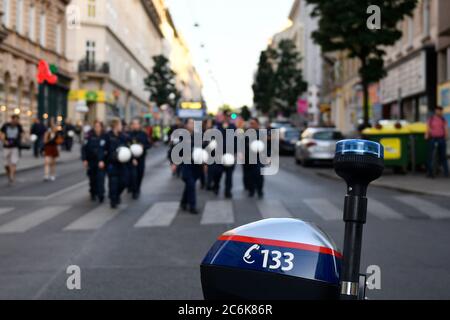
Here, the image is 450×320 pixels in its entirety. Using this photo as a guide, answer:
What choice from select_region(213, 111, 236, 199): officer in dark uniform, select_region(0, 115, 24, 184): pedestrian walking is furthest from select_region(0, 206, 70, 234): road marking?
select_region(0, 115, 24, 184): pedestrian walking

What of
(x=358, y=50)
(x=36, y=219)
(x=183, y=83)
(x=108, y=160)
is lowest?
(x=36, y=219)

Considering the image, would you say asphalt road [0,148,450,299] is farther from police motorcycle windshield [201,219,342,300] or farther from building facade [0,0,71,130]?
building facade [0,0,71,130]

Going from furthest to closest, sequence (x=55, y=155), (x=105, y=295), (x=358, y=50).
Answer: (x=358, y=50), (x=55, y=155), (x=105, y=295)

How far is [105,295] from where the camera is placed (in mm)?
5484

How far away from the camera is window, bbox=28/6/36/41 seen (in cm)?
4238

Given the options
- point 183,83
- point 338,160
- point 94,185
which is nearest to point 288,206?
point 94,185

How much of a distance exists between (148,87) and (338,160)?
8469 cm

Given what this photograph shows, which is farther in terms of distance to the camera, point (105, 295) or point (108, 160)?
point (108, 160)

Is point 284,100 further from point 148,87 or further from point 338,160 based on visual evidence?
point 338,160

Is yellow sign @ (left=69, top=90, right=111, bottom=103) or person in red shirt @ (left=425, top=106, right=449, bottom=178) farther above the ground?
yellow sign @ (left=69, top=90, right=111, bottom=103)

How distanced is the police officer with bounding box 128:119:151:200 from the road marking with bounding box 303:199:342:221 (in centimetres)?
355

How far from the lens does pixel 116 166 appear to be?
13.1 m

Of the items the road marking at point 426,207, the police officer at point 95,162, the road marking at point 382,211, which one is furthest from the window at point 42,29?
the road marking at point 382,211

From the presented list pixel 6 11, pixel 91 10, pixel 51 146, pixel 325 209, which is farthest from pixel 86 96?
pixel 325 209
